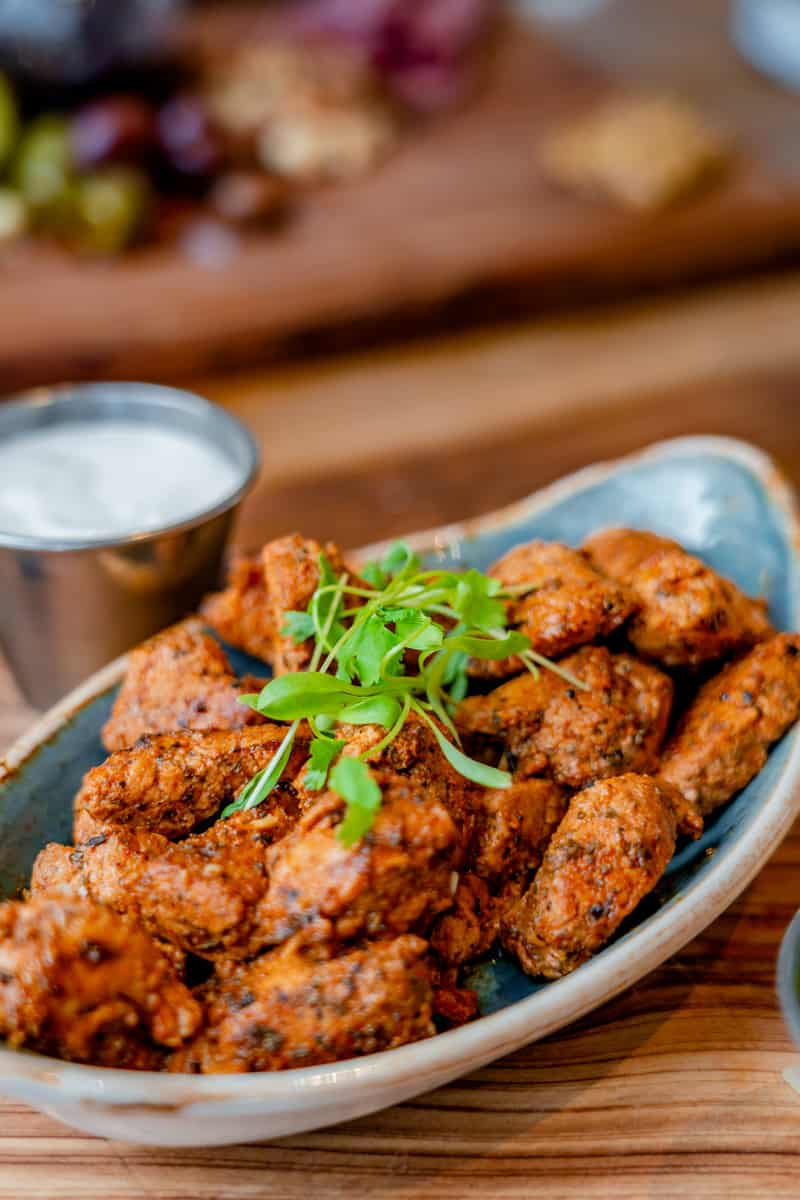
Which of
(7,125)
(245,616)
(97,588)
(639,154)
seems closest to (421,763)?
(245,616)

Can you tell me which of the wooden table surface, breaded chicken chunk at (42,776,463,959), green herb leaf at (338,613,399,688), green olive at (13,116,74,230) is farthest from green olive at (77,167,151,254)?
breaded chicken chunk at (42,776,463,959)

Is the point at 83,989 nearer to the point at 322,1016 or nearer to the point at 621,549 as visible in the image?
the point at 322,1016

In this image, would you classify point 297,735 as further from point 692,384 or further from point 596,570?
point 692,384

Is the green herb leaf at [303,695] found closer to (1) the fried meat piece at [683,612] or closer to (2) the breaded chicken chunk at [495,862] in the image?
(2) the breaded chicken chunk at [495,862]

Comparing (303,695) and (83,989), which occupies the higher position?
(303,695)

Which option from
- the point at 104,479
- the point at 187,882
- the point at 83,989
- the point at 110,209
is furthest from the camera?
the point at 110,209

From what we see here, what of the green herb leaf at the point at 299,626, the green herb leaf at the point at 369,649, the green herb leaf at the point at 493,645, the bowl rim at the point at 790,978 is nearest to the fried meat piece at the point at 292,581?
the green herb leaf at the point at 299,626
